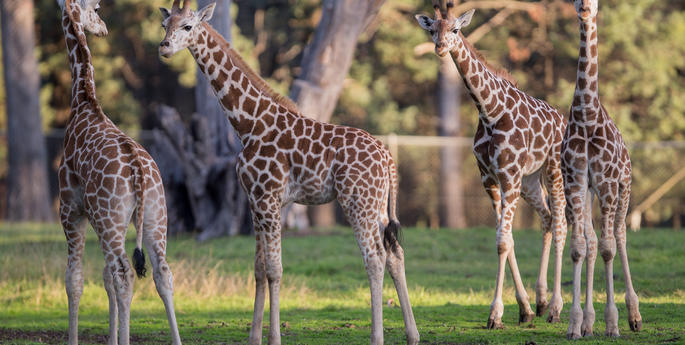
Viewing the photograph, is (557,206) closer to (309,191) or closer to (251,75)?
(309,191)

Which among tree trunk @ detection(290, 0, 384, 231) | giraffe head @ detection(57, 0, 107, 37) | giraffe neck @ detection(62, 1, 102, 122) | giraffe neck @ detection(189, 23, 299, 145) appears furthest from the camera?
tree trunk @ detection(290, 0, 384, 231)

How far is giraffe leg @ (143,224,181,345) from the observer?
25.2ft

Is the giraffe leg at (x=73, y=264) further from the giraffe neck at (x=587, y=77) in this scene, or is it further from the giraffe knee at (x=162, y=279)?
the giraffe neck at (x=587, y=77)

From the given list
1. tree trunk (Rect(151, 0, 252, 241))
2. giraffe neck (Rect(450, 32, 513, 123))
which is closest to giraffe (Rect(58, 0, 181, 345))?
giraffe neck (Rect(450, 32, 513, 123))

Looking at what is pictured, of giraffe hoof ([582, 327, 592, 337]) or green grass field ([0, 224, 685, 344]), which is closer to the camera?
giraffe hoof ([582, 327, 592, 337])

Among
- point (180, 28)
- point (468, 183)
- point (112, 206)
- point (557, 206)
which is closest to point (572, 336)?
point (557, 206)

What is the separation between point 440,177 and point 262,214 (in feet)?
61.3

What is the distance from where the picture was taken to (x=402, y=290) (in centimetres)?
821

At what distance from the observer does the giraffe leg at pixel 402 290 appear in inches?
321

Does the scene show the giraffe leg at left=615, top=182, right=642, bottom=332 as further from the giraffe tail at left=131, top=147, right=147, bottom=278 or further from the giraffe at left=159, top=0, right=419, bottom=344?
the giraffe tail at left=131, top=147, right=147, bottom=278

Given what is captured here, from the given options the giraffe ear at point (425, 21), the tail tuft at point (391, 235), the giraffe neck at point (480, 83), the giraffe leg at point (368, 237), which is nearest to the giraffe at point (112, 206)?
the giraffe leg at point (368, 237)

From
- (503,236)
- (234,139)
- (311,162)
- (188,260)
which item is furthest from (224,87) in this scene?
(234,139)

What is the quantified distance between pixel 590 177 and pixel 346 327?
3.08 metres

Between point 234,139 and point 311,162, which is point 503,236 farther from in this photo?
point 234,139
